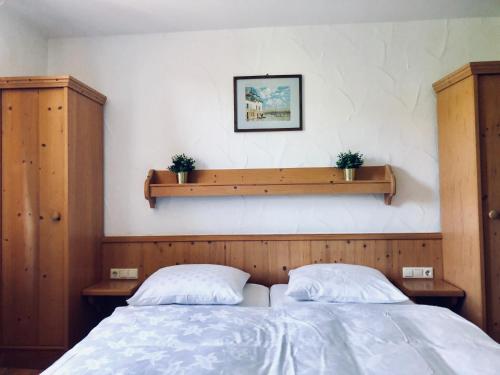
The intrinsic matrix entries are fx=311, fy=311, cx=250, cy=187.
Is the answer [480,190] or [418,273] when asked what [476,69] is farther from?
[418,273]

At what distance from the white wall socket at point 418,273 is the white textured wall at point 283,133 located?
27cm

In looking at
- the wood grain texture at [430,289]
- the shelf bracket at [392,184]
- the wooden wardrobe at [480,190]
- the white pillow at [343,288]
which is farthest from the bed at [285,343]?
the shelf bracket at [392,184]

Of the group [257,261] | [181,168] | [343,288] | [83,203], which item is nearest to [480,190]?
[343,288]

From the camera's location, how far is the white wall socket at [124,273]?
2.27 meters

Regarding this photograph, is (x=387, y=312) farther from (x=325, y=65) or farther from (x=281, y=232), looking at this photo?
(x=325, y=65)

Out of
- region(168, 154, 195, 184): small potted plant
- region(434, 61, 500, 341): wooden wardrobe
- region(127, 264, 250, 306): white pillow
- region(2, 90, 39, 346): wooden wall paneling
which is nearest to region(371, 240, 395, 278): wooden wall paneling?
region(434, 61, 500, 341): wooden wardrobe

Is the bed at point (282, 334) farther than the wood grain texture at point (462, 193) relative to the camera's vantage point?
No

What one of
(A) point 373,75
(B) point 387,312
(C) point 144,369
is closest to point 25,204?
(C) point 144,369

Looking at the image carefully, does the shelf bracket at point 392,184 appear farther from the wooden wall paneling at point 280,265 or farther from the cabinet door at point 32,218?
the cabinet door at point 32,218

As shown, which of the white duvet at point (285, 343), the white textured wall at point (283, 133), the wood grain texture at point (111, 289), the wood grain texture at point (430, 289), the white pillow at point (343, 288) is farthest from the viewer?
the white textured wall at point (283, 133)

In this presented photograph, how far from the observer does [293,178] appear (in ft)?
7.38

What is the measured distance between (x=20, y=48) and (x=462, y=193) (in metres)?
3.14

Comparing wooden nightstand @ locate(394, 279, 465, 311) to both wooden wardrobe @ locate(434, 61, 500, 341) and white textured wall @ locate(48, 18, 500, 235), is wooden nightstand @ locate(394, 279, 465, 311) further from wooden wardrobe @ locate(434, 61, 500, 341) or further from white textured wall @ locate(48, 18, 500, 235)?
white textured wall @ locate(48, 18, 500, 235)

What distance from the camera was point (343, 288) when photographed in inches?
70.0
